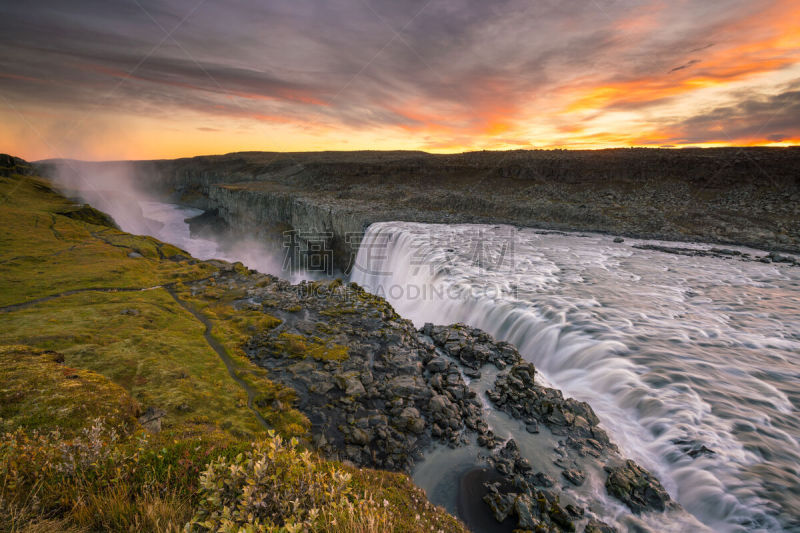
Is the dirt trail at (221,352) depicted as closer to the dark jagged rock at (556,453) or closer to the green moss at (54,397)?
the green moss at (54,397)

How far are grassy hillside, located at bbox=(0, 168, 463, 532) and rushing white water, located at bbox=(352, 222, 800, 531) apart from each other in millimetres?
6228

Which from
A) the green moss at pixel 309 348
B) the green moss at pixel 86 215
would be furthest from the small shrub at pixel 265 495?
the green moss at pixel 86 215

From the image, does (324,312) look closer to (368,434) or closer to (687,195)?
(368,434)

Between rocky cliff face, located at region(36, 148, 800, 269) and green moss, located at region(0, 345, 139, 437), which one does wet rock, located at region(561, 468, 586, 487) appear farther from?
rocky cliff face, located at region(36, 148, 800, 269)

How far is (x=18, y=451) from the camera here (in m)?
4.07

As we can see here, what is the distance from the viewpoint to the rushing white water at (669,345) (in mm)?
7180

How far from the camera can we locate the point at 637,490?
7.04 m

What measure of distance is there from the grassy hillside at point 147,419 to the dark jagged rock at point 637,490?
4230 millimetres

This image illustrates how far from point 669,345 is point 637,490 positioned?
7.24m

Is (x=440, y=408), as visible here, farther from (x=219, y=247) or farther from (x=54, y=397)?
(x=219, y=247)

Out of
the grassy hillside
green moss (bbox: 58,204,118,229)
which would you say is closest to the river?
the grassy hillside

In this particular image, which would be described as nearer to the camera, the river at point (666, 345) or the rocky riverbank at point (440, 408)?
the rocky riverbank at point (440, 408)

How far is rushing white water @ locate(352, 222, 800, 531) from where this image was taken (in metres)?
7.18

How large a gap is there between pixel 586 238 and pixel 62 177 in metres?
125
